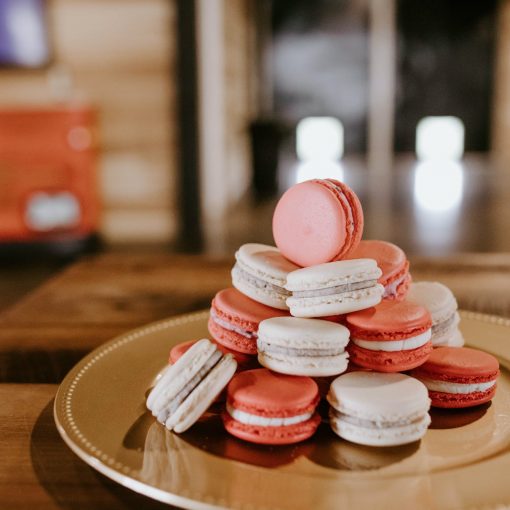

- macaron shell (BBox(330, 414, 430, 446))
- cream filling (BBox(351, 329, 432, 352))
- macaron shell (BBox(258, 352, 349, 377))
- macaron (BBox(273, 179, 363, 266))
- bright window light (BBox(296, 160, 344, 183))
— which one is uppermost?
macaron (BBox(273, 179, 363, 266))

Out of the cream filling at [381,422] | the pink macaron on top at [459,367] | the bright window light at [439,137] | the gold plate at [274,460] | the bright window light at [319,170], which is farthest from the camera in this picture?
the bright window light at [439,137]

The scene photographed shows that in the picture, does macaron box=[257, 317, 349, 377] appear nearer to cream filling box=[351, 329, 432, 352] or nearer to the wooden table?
cream filling box=[351, 329, 432, 352]

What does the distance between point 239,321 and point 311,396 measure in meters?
0.15

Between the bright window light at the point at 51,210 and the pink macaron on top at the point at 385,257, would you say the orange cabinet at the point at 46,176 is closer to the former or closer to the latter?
the bright window light at the point at 51,210

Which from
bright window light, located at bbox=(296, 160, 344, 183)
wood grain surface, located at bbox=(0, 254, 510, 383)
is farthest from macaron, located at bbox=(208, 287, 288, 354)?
bright window light, located at bbox=(296, 160, 344, 183)

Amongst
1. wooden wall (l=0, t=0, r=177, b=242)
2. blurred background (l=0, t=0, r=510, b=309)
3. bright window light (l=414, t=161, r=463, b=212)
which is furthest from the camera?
bright window light (l=414, t=161, r=463, b=212)

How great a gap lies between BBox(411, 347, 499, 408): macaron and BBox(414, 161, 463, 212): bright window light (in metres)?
5.70

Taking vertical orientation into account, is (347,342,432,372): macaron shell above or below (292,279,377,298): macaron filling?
below

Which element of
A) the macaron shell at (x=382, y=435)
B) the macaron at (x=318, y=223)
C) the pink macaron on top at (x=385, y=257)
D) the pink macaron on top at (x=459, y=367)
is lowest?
the macaron shell at (x=382, y=435)

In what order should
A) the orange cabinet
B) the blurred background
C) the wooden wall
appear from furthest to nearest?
the wooden wall
the blurred background
the orange cabinet

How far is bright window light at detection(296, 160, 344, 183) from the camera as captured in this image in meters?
8.81

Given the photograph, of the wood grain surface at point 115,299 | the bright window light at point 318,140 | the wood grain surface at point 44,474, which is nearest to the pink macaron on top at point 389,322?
the wood grain surface at point 44,474

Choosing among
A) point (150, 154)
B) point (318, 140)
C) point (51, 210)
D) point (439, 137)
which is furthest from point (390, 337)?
point (439, 137)

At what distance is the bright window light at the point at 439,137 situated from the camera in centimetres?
1073
